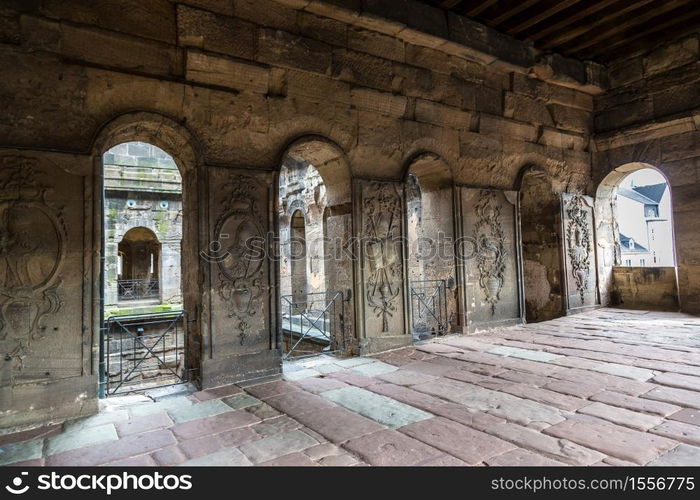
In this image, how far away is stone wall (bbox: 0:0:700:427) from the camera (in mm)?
3689

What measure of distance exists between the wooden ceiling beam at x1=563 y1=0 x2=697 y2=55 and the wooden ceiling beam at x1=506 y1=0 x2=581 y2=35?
4.24 feet

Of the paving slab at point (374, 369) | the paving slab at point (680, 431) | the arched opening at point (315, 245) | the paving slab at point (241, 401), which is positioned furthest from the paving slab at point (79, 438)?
the paving slab at point (680, 431)

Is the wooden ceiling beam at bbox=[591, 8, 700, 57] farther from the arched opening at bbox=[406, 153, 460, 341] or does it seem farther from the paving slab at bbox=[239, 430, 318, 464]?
the paving slab at bbox=[239, 430, 318, 464]

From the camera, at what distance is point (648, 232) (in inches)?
1278

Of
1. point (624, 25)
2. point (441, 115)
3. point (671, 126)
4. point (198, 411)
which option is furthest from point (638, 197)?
point (198, 411)

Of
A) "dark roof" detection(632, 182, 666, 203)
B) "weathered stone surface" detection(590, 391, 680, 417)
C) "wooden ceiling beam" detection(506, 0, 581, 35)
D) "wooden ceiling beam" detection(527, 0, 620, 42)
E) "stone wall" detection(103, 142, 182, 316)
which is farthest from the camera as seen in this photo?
"dark roof" detection(632, 182, 666, 203)

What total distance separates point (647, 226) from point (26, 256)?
127ft

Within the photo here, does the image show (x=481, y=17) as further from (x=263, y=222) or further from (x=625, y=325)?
(x=625, y=325)

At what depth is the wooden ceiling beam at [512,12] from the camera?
19.5 ft

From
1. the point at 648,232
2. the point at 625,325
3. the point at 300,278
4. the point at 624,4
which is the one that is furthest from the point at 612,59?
the point at 648,232

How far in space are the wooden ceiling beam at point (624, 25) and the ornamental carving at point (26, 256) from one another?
26.8ft
